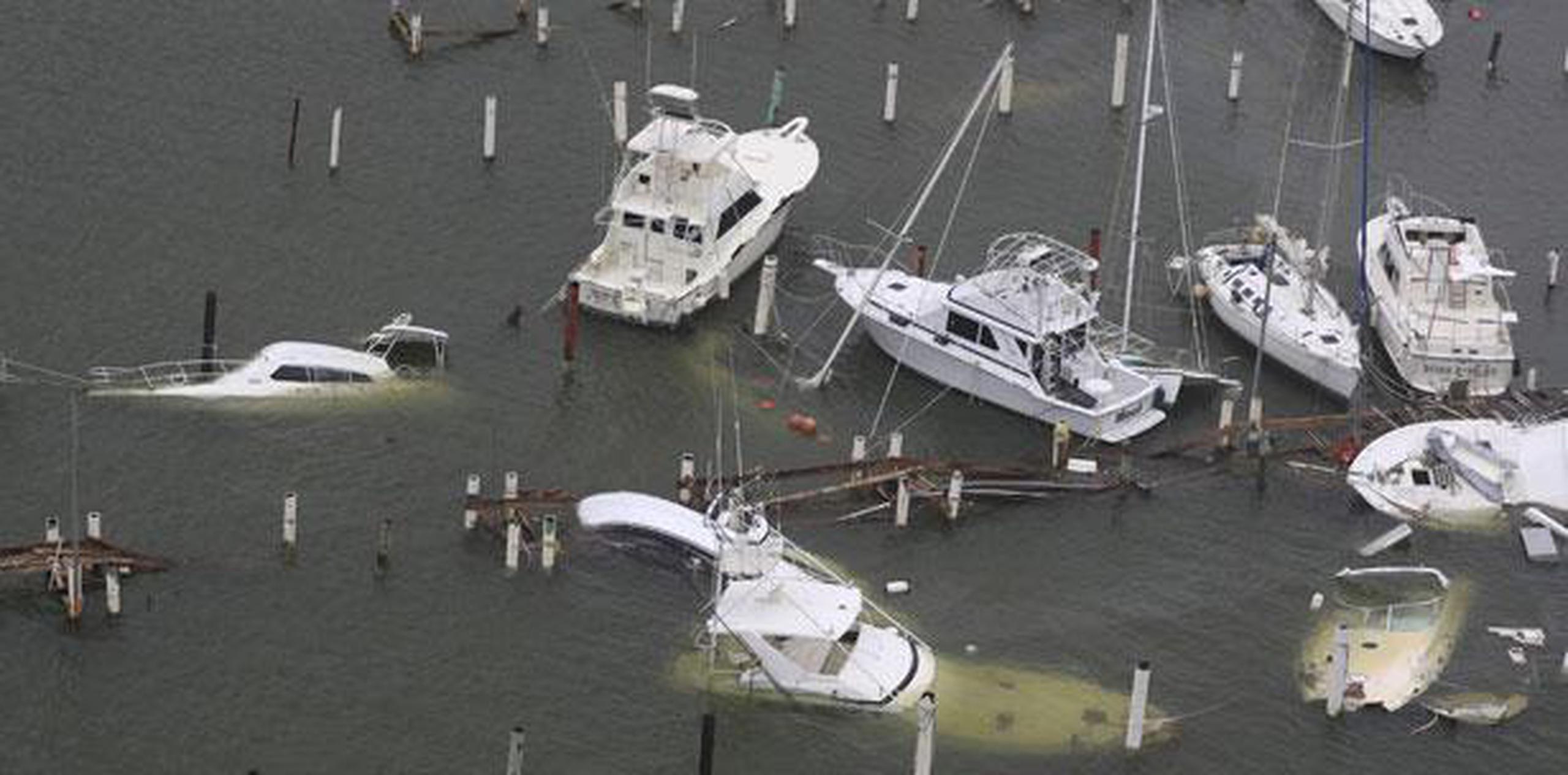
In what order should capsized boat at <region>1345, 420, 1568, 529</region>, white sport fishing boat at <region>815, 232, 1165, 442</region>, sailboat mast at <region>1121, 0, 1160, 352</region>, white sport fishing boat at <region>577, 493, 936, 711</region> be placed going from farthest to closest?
sailboat mast at <region>1121, 0, 1160, 352</region>, white sport fishing boat at <region>815, 232, 1165, 442</region>, capsized boat at <region>1345, 420, 1568, 529</region>, white sport fishing boat at <region>577, 493, 936, 711</region>

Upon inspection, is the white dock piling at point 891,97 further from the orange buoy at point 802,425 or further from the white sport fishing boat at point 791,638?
the white sport fishing boat at point 791,638

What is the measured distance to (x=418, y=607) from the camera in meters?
97.4

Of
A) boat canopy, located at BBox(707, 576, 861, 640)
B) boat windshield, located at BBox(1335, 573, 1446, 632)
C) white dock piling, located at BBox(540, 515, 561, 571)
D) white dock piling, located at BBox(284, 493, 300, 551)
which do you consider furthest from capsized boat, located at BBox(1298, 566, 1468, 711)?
white dock piling, located at BBox(284, 493, 300, 551)

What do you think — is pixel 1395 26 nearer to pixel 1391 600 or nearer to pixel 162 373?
pixel 1391 600

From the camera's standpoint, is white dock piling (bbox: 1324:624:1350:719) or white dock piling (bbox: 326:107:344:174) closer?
white dock piling (bbox: 1324:624:1350:719)

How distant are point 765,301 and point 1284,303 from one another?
1734 cm

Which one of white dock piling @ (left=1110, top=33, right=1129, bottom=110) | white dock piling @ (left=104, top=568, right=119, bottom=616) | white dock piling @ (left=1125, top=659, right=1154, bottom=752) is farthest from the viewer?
white dock piling @ (left=1110, top=33, right=1129, bottom=110)

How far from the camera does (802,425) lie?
356ft

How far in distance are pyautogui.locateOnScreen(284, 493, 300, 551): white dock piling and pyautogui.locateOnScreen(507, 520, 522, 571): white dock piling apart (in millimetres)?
6005

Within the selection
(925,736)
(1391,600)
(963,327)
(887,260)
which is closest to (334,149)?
(887,260)

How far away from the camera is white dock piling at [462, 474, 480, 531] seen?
330ft

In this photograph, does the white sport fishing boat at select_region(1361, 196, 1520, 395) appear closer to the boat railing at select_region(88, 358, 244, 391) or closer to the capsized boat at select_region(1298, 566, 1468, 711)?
the capsized boat at select_region(1298, 566, 1468, 711)

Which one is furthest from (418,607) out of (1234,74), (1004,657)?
(1234,74)

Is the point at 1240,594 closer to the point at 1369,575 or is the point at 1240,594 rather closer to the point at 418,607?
the point at 1369,575
